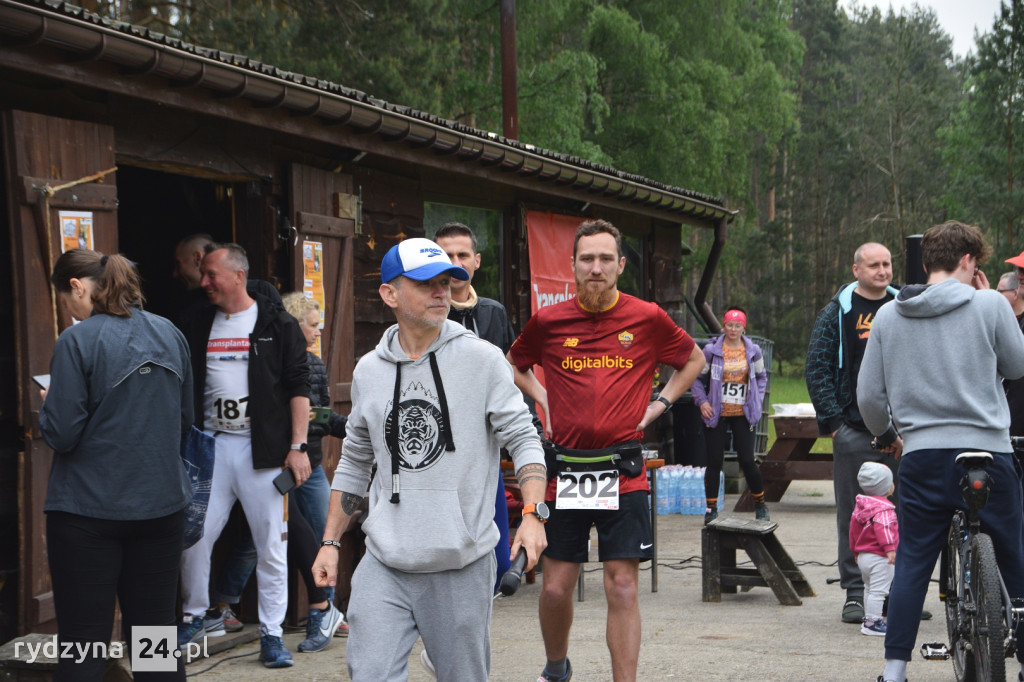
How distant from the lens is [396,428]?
3.57 m

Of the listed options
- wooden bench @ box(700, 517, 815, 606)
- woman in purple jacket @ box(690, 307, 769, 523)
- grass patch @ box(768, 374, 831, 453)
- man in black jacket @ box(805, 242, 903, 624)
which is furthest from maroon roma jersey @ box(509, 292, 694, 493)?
grass patch @ box(768, 374, 831, 453)

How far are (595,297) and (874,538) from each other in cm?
252

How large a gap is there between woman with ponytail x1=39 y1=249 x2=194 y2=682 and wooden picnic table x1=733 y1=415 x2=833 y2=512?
27.9ft

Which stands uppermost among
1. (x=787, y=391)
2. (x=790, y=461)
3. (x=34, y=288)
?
(x=34, y=288)

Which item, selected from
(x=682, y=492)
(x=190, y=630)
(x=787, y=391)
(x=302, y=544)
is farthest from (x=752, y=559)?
(x=787, y=391)

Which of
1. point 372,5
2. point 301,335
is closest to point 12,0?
point 301,335

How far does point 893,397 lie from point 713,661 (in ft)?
6.19

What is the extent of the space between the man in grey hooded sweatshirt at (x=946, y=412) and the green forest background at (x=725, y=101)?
539 inches

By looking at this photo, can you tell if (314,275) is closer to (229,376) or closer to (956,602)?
(229,376)

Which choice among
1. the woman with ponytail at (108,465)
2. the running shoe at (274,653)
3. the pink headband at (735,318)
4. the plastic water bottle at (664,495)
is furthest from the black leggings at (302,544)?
the plastic water bottle at (664,495)

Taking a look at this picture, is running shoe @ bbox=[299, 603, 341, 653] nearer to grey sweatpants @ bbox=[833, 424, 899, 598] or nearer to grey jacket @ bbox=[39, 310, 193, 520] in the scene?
grey jacket @ bbox=[39, 310, 193, 520]

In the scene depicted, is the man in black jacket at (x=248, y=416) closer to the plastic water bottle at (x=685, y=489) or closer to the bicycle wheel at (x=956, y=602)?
the bicycle wheel at (x=956, y=602)

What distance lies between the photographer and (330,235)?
752 cm

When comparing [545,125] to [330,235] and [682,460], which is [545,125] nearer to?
[682,460]
